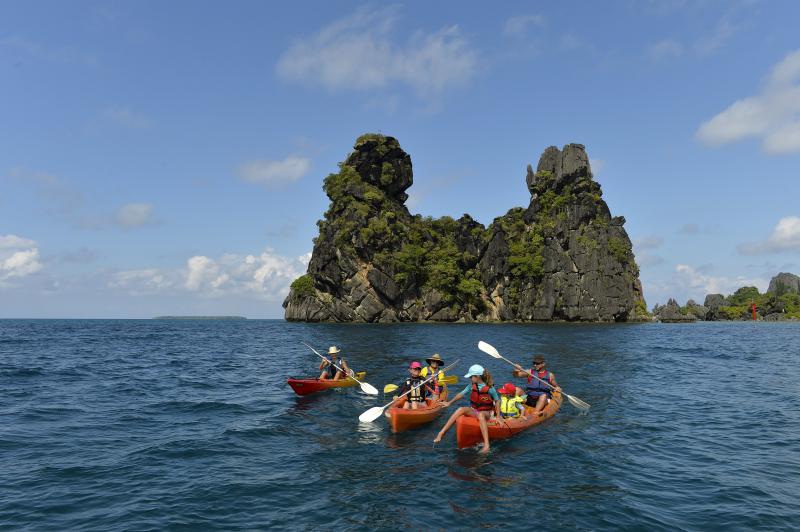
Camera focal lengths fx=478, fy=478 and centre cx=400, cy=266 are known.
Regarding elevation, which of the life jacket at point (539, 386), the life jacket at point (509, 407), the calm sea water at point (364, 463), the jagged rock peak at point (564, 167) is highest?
the jagged rock peak at point (564, 167)

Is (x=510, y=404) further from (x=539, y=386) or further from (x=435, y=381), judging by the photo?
(x=435, y=381)

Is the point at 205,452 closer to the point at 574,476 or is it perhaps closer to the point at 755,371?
the point at 574,476

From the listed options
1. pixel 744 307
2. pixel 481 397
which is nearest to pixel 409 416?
pixel 481 397

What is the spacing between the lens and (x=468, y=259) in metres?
106

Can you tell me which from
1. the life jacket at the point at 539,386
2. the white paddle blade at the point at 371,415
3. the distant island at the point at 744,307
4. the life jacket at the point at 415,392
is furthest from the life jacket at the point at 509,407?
the distant island at the point at 744,307

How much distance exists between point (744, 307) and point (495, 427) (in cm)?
17381

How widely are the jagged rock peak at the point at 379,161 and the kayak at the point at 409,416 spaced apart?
9627 centimetres

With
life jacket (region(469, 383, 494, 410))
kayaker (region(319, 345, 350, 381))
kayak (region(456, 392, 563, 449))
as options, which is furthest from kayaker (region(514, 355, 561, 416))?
kayaker (region(319, 345, 350, 381))

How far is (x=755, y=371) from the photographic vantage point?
1104 inches

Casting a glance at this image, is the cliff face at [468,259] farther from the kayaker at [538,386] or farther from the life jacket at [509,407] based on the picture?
the life jacket at [509,407]

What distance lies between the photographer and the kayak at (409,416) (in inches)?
537

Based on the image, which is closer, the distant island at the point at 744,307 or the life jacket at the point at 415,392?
the life jacket at the point at 415,392

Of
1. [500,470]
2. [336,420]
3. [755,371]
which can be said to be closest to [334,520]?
[500,470]

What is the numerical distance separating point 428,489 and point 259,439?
18.3 ft
